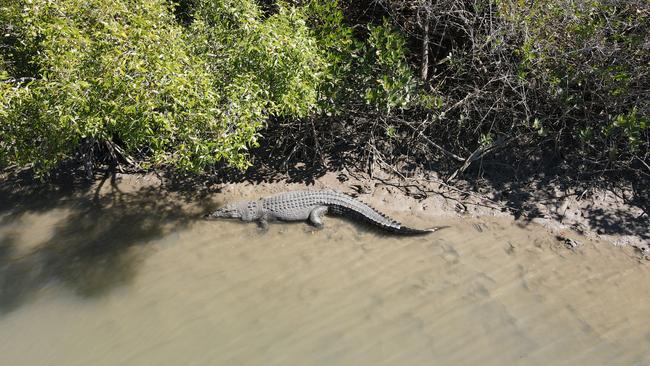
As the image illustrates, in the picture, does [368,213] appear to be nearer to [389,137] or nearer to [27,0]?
[389,137]

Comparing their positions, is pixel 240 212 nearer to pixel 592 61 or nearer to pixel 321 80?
pixel 321 80

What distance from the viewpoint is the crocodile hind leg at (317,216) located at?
725 centimetres

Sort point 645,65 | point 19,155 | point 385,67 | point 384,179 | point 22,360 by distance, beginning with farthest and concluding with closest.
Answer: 1. point 384,179
2. point 385,67
3. point 645,65
4. point 19,155
5. point 22,360

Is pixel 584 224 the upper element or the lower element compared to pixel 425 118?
lower

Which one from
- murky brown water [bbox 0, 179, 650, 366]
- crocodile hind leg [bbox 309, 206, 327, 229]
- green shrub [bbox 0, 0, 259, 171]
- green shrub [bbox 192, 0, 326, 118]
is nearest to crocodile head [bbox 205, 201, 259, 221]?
murky brown water [bbox 0, 179, 650, 366]

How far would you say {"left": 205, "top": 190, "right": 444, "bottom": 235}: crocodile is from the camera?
7293mm

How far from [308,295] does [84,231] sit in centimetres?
354

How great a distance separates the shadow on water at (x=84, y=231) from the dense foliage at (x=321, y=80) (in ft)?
2.53

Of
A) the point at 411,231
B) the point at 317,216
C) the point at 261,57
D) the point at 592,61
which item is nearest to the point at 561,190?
the point at 592,61

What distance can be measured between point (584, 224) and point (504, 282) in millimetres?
1736

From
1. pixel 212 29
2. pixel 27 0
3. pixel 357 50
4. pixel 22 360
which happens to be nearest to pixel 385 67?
pixel 357 50

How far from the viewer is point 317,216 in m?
7.30

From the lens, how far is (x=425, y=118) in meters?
8.23

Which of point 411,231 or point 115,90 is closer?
point 115,90
